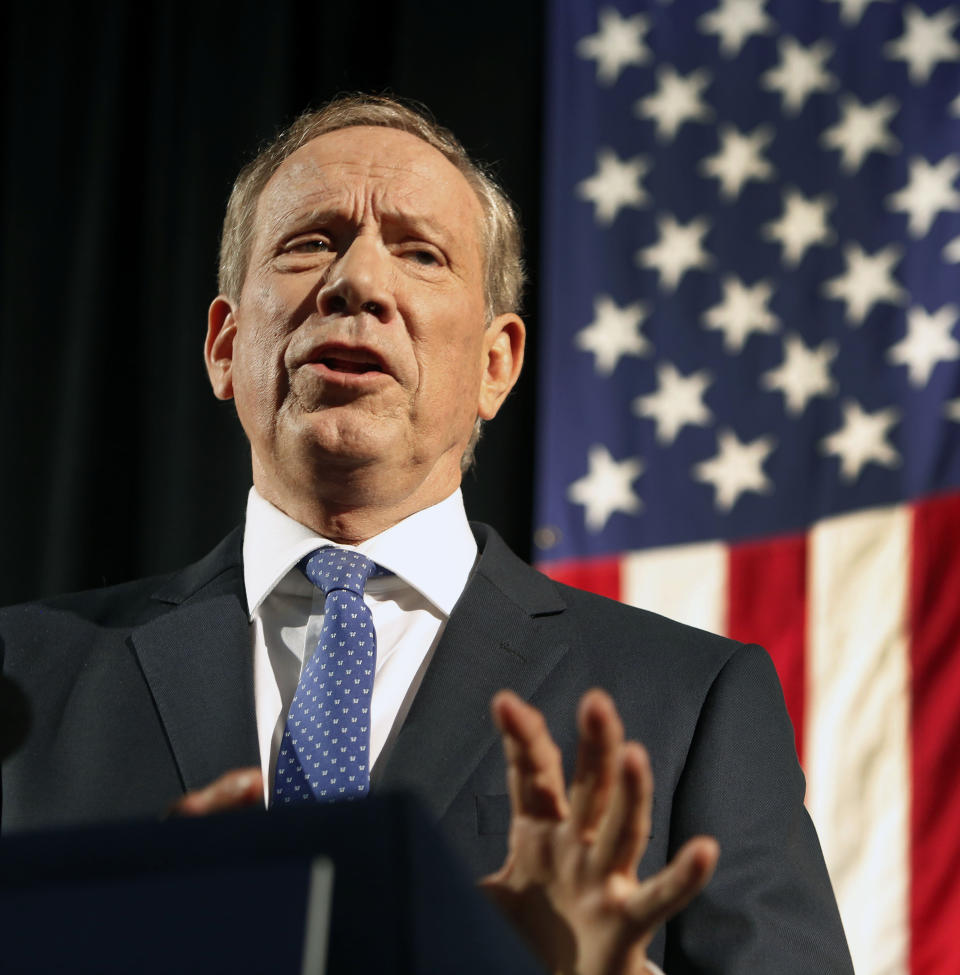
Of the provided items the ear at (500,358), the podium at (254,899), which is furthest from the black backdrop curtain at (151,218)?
the podium at (254,899)

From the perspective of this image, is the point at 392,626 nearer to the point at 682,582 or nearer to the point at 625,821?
the point at 625,821

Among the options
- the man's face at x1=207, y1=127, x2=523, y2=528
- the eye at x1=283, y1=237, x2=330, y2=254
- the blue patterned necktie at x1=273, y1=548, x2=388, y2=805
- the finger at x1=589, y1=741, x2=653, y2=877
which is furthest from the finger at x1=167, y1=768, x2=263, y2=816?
the eye at x1=283, y1=237, x2=330, y2=254

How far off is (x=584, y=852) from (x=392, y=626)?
0.72 meters

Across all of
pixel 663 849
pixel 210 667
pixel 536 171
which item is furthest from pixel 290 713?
pixel 536 171

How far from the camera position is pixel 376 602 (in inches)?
63.1

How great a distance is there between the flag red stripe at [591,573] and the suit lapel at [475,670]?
1206 mm

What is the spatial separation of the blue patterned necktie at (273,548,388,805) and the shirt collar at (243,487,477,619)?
0.09 m

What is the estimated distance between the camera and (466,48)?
314 cm

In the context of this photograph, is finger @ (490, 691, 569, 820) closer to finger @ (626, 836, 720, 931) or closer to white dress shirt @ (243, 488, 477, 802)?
finger @ (626, 836, 720, 931)

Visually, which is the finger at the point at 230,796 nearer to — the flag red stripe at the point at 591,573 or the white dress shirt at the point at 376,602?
the white dress shirt at the point at 376,602

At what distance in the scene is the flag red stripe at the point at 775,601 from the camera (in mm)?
2797

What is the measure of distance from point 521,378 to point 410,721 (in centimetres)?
176

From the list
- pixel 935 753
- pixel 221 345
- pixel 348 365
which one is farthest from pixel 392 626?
pixel 935 753

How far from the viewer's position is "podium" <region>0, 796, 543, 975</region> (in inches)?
23.8
